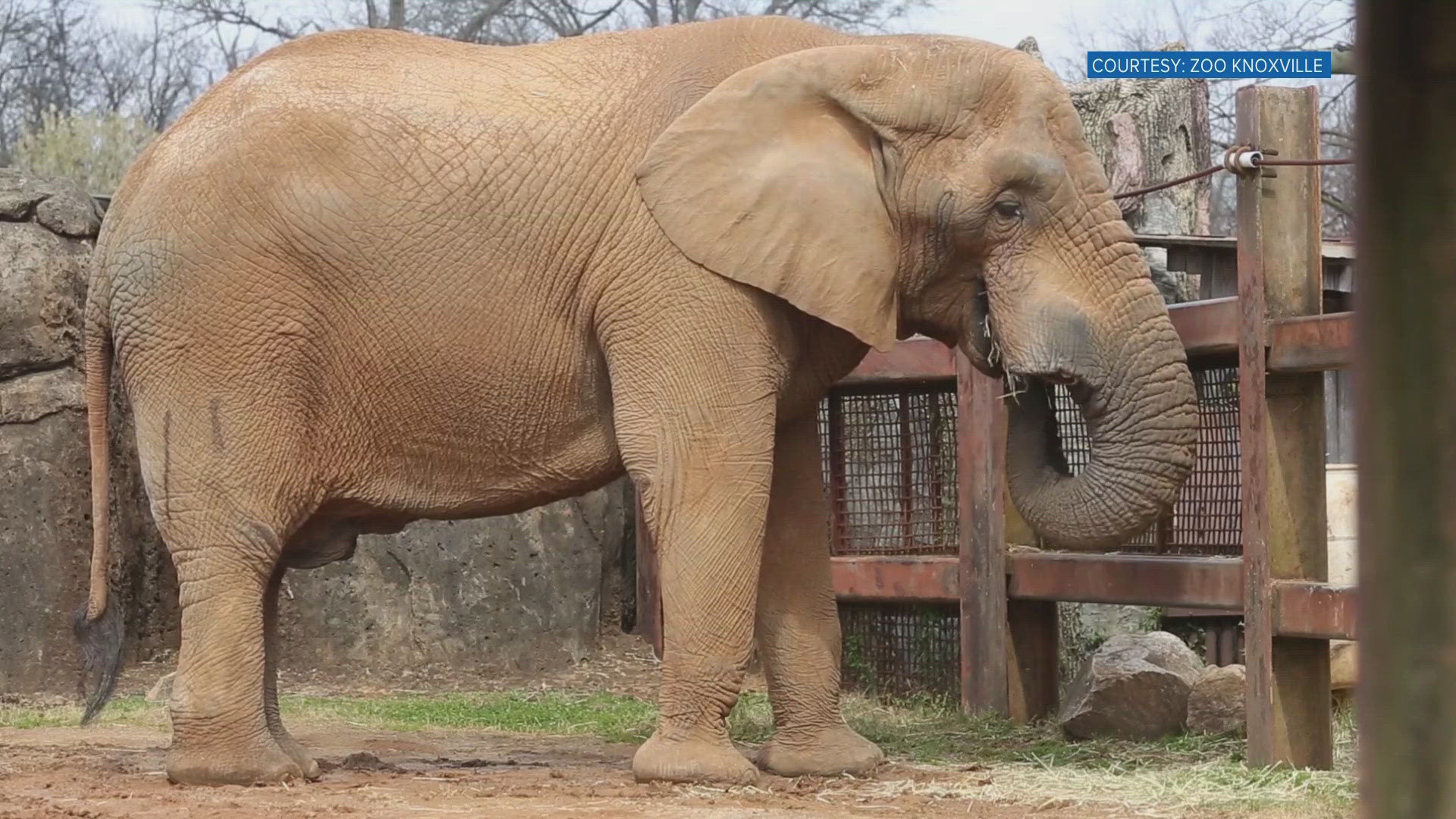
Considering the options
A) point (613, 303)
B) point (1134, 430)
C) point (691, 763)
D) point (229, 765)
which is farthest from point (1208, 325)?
point (229, 765)

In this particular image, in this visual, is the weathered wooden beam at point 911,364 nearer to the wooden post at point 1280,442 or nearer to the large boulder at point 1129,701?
the large boulder at point 1129,701

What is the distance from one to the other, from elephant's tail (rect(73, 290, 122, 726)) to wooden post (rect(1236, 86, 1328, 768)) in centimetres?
378

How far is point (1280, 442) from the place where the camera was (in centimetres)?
591

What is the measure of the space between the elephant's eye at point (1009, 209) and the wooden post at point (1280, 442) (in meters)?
0.76

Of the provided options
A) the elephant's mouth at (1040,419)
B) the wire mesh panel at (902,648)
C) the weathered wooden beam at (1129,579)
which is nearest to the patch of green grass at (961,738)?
the wire mesh panel at (902,648)

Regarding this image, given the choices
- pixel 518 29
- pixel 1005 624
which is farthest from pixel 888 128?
pixel 518 29

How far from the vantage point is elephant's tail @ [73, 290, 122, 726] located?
620 cm

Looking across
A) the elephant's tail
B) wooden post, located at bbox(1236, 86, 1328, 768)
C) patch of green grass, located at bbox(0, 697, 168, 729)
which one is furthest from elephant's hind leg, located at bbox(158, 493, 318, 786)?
wooden post, located at bbox(1236, 86, 1328, 768)

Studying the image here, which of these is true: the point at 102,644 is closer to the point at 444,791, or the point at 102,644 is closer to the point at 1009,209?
the point at 444,791

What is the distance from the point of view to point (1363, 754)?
60cm

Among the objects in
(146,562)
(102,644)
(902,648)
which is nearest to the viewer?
(102,644)

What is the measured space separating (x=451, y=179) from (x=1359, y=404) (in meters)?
5.48

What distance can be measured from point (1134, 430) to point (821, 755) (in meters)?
1.53

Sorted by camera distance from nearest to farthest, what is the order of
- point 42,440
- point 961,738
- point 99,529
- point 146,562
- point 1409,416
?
point 1409,416 → point 99,529 → point 961,738 → point 42,440 → point 146,562
